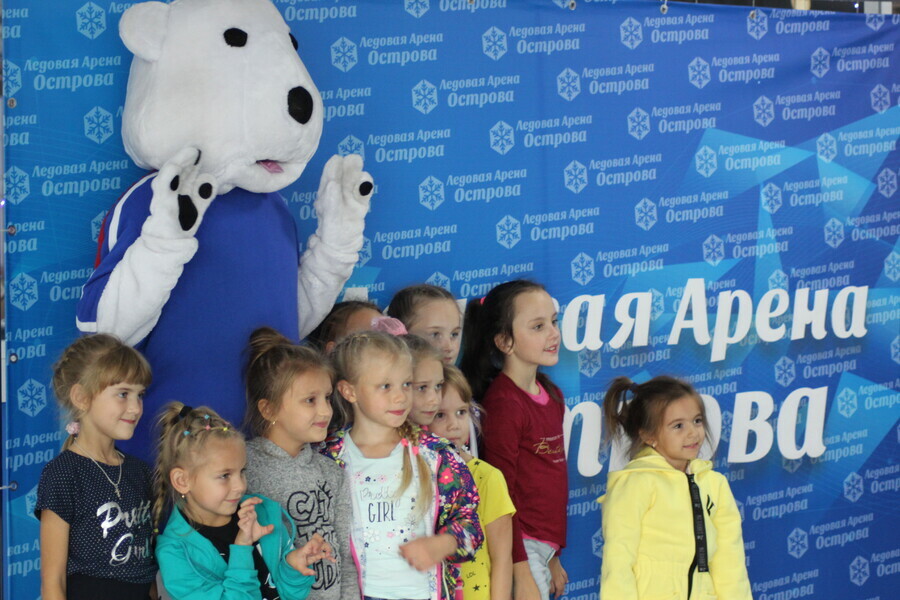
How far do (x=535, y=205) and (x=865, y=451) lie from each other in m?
1.55

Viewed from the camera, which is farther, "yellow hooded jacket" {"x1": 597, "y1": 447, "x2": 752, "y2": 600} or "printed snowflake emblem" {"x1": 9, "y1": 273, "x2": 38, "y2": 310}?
"yellow hooded jacket" {"x1": 597, "y1": 447, "x2": 752, "y2": 600}

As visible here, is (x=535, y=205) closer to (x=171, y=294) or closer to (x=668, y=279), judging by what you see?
(x=668, y=279)

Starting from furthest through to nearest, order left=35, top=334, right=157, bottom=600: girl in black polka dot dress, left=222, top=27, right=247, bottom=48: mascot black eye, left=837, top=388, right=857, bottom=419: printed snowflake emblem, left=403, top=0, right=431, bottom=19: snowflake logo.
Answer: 1. left=837, top=388, right=857, bottom=419: printed snowflake emblem
2. left=403, top=0, right=431, bottom=19: snowflake logo
3. left=222, top=27, right=247, bottom=48: mascot black eye
4. left=35, top=334, right=157, bottom=600: girl in black polka dot dress

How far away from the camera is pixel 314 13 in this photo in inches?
124

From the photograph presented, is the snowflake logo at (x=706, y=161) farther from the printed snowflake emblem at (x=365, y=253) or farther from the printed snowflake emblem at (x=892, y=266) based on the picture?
the printed snowflake emblem at (x=365, y=253)

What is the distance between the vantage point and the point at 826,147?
390cm

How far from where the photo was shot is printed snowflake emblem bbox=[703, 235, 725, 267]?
3.73 metres

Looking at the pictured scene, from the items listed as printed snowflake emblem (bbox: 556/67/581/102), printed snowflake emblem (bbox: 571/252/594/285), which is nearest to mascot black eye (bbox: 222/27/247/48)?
printed snowflake emblem (bbox: 556/67/581/102)

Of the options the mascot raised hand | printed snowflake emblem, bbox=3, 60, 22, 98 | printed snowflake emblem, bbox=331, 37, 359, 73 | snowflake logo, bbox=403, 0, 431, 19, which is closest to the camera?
the mascot raised hand

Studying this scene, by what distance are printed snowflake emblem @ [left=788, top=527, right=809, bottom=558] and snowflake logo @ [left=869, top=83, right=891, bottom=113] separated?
58.7 inches

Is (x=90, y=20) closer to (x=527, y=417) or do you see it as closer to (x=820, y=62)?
(x=527, y=417)

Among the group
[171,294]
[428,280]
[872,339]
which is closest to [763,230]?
[872,339]

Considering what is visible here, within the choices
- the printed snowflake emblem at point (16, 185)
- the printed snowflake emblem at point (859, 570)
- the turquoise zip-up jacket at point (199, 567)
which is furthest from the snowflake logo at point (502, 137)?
the printed snowflake emblem at point (859, 570)

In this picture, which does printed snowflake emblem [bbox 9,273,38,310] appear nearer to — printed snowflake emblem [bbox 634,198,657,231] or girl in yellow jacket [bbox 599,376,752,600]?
girl in yellow jacket [bbox 599,376,752,600]
